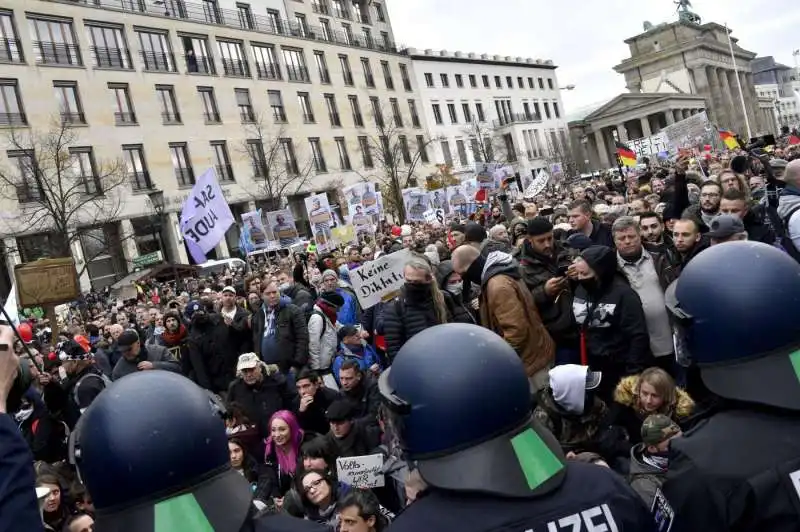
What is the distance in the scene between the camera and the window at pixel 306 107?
44375 millimetres

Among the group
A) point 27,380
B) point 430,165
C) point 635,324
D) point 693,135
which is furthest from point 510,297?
point 430,165

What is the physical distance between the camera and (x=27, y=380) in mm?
2008

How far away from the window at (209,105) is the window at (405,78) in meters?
20.1

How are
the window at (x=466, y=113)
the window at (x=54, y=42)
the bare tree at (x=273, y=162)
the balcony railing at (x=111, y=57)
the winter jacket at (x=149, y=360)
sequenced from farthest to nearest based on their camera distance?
the window at (x=466, y=113)
the bare tree at (x=273, y=162)
the balcony railing at (x=111, y=57)
the window at (x=54, y=42)
the winter jacket at (x=149, y=360)

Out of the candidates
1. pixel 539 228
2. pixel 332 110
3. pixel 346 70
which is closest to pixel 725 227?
pixel 539 228

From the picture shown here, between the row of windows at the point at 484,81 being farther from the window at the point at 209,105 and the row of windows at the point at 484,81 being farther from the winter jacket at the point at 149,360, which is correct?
the winter jacket at the point at 149,360

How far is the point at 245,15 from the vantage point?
141 feet

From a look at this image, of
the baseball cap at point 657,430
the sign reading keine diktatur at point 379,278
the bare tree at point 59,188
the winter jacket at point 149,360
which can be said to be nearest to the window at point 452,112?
the bare tree at point 59,188

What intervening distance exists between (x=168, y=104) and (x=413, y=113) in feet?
77.6

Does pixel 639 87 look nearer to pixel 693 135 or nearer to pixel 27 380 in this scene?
Result: pixel 693 135

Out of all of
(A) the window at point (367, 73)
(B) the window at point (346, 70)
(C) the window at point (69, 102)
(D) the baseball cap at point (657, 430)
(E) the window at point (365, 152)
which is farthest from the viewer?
(A) the window at point (367, 73)

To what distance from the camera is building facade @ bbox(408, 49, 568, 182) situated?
5841 cm

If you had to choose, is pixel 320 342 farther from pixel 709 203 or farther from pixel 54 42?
pixel 54 42

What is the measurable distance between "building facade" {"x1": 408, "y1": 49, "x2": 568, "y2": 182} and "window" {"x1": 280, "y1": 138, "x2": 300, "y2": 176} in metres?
16.7
